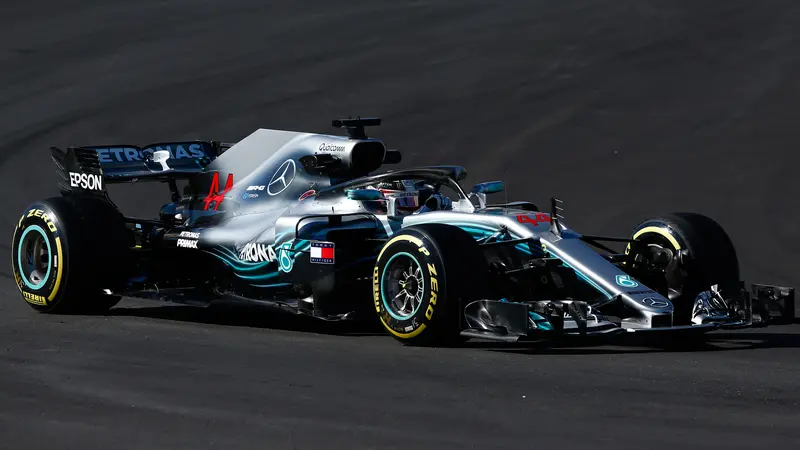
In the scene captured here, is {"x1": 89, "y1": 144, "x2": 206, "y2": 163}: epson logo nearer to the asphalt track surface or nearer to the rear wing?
the rear wing

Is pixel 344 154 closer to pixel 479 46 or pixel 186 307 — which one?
pixel 186 307

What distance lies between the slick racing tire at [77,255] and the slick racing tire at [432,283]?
3525 mm

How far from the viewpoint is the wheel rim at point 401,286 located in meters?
12.3

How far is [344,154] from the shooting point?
14.6m

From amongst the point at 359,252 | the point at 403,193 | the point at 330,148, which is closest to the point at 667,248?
the point at 403,193

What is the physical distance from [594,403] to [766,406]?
1.09 m

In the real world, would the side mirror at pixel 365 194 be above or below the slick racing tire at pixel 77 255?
above

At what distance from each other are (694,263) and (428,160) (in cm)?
916

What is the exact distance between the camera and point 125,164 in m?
16.1

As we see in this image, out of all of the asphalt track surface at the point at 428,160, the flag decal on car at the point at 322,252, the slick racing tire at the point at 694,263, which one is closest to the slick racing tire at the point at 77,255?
the asphalt track surface at the point at 428,160

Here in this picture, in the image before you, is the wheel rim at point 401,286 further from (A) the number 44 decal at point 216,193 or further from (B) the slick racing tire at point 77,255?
(B) the slick racing tire at point 77,255

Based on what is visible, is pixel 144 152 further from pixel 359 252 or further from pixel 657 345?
pixel 657 345

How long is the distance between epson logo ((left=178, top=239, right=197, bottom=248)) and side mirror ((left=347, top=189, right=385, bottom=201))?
1.88m

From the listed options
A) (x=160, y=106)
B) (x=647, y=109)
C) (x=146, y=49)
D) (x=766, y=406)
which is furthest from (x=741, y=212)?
(x=146, y=49)
